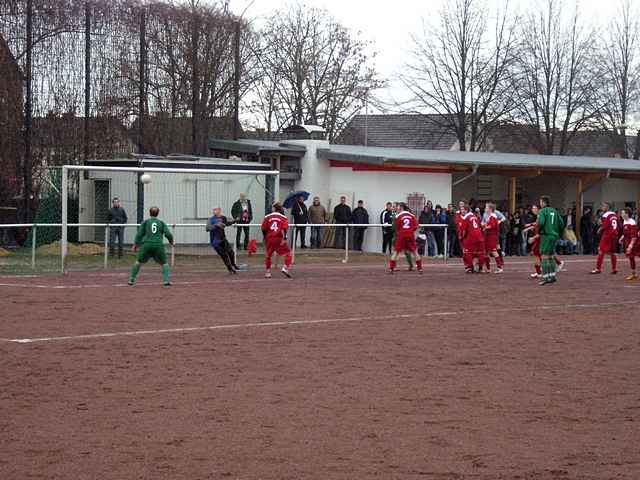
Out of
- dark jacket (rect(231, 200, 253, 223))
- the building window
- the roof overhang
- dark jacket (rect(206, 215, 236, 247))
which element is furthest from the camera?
the building window

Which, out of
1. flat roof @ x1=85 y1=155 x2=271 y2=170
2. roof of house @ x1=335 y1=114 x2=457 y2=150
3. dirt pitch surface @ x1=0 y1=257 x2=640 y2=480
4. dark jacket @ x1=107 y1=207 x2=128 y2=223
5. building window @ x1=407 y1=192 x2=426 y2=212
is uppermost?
roof of house @ x1=335 y1=114 x2=457 y2=150

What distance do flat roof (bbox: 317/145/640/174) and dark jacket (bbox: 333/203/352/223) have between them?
6.05ft

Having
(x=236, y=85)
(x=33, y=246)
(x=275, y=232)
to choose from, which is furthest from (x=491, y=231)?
(x=236, y=85)

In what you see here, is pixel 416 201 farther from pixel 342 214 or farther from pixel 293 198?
pixel 293 198

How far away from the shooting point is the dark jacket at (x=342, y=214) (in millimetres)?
33750

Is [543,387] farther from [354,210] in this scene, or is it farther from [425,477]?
[354,210]

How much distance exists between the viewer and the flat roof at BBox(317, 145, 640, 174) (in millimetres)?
35031

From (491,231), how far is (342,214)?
7244mm

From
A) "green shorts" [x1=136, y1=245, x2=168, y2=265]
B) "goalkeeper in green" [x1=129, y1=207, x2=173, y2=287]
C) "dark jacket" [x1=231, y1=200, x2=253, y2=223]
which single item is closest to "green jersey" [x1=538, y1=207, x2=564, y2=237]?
"goalkeeper in green" [x1=129, y1=207, x2=173, y2=287]

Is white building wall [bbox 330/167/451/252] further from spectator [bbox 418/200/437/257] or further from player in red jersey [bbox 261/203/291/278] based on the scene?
player in red jersey [bbox 261/203/291/278]

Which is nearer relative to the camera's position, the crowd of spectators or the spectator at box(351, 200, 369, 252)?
the crowd of spectators

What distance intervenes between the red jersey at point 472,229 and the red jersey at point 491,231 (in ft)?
1.99

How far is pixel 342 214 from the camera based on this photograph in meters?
33.8

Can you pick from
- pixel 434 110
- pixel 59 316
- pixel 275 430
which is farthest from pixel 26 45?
pixel 275 430
